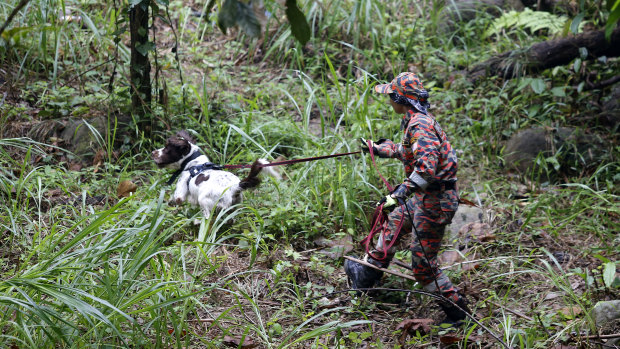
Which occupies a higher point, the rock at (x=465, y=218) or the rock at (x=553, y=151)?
the rock at (x=553, y=151)

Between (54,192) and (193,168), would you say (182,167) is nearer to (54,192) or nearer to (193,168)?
(193,168)

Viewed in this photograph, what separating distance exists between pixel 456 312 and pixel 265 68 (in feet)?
15.6

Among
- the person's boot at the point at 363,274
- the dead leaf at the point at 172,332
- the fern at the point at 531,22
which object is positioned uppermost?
the fern at the point at 531,22

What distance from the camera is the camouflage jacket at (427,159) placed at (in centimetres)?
339

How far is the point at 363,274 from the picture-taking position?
3842mm

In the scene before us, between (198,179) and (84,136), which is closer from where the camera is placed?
(198,179)

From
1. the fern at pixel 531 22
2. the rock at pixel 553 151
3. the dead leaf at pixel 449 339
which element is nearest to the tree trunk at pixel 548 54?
the fern at pixel 531 22

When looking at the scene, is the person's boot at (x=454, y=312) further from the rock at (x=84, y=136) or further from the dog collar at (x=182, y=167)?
the rock at (x=84, y=136)

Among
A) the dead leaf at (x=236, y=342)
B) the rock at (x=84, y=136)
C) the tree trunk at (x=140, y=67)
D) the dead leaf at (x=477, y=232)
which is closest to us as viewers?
the dead leaf at (x=236, y=342)

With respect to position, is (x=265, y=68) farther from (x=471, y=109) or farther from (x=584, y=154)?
(x=584, y=154)

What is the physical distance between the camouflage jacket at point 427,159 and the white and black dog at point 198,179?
42.1 inches

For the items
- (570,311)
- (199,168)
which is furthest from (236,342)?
(570,311)

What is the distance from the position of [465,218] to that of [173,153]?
2.56 metres

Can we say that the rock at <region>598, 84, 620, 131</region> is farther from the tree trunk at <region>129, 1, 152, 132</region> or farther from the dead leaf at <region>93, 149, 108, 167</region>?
the dead leaf at <region>93, 149, 108, 167</region>
